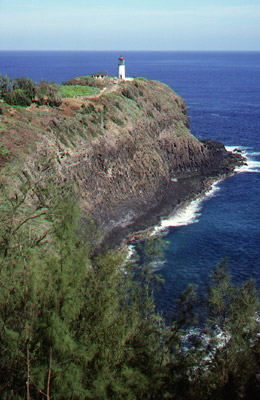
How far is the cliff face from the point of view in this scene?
58812 millimetres

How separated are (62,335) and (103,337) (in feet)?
8.45

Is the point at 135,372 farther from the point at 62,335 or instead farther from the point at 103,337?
the point at 62,335

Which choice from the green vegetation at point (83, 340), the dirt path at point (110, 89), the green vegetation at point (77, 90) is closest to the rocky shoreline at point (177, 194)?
the dirt path at point (110, 89)

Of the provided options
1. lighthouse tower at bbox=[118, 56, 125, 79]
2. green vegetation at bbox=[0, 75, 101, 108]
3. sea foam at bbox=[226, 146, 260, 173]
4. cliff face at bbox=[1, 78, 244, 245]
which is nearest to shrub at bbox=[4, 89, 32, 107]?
green vegetation at bbox=[0, 75, 101, 108]

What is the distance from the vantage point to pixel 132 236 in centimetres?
5603

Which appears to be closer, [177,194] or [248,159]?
[177,194]

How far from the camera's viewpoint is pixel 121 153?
2766 inches

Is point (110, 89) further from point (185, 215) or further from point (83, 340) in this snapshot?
point (83, 340)

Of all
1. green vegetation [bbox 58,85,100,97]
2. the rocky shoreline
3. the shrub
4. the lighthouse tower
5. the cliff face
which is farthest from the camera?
the lighthouse tower

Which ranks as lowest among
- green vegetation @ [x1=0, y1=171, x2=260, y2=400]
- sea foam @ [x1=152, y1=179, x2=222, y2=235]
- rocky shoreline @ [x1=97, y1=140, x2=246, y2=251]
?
sea foam @ [x1=152, y1=179, x2=222, y2=235]

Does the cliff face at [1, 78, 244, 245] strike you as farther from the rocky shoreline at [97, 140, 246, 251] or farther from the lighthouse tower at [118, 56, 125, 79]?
the lighthouse tower at [118, 56, 125, 79]

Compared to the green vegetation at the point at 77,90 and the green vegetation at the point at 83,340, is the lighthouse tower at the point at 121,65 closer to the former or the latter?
the green vegetation at the point at 77,90

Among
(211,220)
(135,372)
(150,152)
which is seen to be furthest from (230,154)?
(135,372)

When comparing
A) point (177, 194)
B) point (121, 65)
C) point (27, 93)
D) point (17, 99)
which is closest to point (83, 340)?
point (177, 194)
